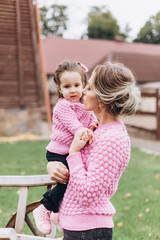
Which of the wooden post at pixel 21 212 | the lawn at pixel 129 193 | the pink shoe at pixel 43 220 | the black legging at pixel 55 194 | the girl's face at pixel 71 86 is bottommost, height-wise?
the lawn at pixel 129 193

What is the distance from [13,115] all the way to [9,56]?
1836 millimetres

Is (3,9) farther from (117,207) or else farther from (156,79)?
(156,79)

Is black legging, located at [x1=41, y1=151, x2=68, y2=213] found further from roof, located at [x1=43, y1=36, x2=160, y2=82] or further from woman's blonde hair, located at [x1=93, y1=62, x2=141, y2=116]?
roof, located at [x1=43, y1=36, x2=160, y2=82]

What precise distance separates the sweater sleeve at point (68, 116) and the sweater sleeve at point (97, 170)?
0.17 meters

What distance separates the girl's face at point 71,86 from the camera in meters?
2.00

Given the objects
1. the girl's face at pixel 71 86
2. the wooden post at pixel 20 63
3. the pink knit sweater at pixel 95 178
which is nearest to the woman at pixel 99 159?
the pink knit sweater at pixel 95 178

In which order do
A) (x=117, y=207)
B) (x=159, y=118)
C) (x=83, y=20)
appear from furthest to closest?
1. (x=83, y=20)
2. (x=159, y=118)
3. (x=117, y=207)

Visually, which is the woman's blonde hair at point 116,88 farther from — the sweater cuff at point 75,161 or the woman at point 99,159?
the sweater cuff at point 75,161

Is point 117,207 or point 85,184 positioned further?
point 117,207

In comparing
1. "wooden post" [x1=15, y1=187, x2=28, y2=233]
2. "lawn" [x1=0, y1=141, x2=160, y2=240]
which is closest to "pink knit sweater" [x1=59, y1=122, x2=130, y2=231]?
"wooden post" [x1=15, y1=187, x2=28, y2=233]

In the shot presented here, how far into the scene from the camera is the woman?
1.69 m

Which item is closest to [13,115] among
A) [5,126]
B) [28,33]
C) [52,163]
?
[5,126]

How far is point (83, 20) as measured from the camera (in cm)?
3878

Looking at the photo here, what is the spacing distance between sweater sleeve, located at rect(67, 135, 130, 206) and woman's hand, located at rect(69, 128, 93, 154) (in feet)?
0.11
